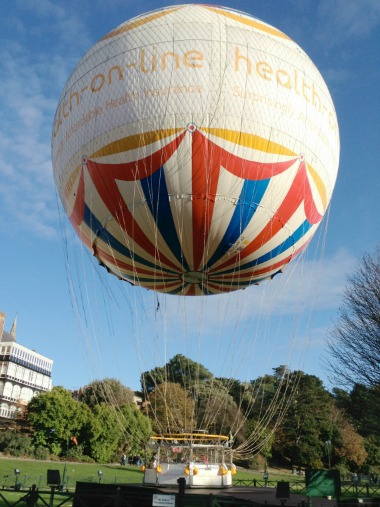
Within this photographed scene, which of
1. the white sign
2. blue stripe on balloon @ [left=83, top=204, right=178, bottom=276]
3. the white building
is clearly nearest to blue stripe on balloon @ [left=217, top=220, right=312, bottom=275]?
blue stripe on balloon @ [left=83, top=204, right=178, bottom=276]

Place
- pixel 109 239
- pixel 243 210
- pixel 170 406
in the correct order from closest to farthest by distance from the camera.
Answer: pixel 243 210 < pixel 109 239 < pixel 170 406

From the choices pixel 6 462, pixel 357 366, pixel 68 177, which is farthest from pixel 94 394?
pixel 68 177

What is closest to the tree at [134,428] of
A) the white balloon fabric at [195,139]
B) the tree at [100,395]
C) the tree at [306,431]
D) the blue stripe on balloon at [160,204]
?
the tree at [100,395]

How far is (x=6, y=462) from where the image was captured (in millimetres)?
36188

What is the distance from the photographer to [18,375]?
76.2m

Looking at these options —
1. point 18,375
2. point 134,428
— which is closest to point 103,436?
point 134,428

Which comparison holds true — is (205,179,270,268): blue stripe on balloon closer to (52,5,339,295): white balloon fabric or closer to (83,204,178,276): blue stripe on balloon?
(52,5,339,295): white balloon fabric

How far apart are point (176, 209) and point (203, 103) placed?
270 centimetres

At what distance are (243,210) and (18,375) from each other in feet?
238

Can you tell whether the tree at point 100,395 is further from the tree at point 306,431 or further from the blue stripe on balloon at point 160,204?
the blue stripe on balloon at point 160,204

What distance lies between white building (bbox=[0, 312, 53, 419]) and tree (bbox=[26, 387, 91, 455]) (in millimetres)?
22555

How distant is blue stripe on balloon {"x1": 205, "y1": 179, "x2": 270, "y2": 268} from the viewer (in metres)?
12.5

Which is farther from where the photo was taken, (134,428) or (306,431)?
(306,431)

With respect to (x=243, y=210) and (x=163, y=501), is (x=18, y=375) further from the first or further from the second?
(x=163, y=501)
